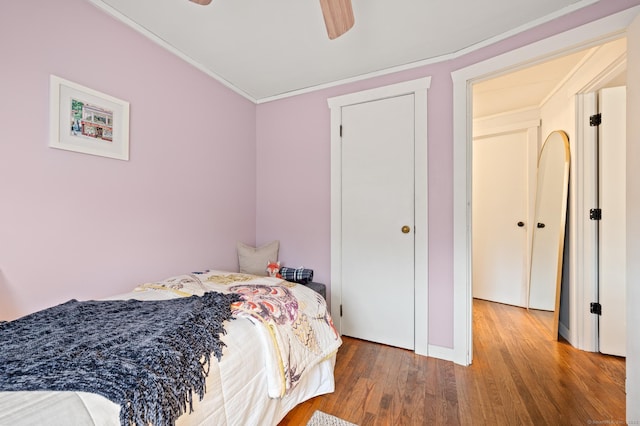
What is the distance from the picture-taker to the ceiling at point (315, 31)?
1.58m

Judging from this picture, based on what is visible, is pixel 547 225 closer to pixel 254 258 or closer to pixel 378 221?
pixel 378 221

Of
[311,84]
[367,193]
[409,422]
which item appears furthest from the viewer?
[311,84]

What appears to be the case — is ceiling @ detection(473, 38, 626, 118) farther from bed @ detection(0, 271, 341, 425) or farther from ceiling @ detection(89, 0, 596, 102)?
bed @ detection(0, 271, 341, 425)

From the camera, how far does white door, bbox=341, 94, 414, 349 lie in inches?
87.0

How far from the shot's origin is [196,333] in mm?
984

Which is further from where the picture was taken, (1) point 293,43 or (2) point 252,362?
(1) point 293,43

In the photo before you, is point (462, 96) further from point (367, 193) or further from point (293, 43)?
point (293, 43)

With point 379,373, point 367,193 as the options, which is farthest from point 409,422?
point 367,193

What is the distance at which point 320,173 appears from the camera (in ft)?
8.45

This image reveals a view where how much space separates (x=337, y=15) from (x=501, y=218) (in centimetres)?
325

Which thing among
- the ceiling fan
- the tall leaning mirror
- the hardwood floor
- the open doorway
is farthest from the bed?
the tall leaning mirror

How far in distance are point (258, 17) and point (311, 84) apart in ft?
3.02

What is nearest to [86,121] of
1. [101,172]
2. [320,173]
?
[101,172]

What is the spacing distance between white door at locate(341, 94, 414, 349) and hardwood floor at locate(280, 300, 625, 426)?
25cm
